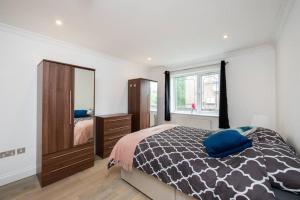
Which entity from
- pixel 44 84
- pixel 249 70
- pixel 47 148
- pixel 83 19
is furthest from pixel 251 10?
pixel 47 148

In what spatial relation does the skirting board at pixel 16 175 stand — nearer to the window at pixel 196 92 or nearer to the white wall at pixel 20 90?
the white wall at pixel 20 90

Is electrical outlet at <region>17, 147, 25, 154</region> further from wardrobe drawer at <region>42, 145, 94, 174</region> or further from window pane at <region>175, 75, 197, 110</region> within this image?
window pane at <region>175, 75, 197, 110</region>

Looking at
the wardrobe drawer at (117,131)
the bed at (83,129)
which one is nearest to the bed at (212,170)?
the bed at (83,129)

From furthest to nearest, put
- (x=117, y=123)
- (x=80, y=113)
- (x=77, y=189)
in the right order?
(x=117, y=123)
(x=80, y=113)
(x=77, y=189)

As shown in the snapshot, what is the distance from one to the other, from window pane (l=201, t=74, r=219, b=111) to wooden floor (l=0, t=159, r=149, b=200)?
114 inches

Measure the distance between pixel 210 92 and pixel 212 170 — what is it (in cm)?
294

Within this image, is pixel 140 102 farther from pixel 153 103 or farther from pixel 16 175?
pixel 16 175

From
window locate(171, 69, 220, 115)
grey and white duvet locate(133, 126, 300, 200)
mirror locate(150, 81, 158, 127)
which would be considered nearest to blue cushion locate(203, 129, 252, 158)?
grey and white duvet locate(133, 126, 300, 200)

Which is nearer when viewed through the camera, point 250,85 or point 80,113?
point 80,113

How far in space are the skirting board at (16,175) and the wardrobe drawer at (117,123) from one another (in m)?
1.42

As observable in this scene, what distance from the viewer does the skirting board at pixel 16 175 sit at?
7.23ft

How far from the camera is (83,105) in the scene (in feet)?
8.96

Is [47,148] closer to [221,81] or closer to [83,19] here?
[83,19]

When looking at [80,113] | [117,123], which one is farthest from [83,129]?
[117,123]
